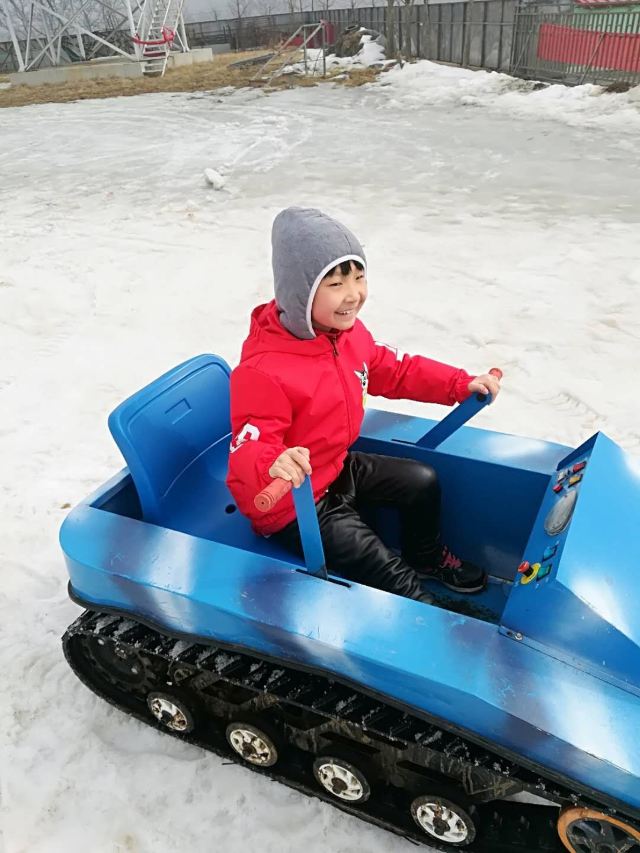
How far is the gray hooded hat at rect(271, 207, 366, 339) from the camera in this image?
5.77 ft

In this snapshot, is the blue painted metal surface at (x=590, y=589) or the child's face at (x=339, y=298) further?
the child's face at (x=339, y=298)

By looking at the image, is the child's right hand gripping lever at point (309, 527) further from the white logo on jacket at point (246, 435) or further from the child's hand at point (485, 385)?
the child's hand at point (485, 385)

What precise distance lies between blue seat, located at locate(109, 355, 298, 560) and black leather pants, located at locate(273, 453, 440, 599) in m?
0.18

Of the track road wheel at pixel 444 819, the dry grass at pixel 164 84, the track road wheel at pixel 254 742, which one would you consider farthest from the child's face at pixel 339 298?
the dry grass at pixel 164 84

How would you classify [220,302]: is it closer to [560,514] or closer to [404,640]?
[560,514]

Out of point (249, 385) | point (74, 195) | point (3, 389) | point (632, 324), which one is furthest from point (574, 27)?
point (249, 385)

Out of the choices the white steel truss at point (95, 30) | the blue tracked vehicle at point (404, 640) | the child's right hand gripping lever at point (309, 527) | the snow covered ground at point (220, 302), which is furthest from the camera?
the white steel truss at point (95, 30)

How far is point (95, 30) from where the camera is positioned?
1205 inches

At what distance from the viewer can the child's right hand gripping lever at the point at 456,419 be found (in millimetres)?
2092

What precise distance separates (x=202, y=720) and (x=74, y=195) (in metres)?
7.06

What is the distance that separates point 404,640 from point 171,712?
2.82 ft

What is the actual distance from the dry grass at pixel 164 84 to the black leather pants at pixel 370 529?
15538mm

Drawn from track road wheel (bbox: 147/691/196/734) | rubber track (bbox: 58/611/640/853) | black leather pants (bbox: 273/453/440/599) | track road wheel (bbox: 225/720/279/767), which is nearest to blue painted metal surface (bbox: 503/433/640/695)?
rubber track (bbox: 58/611/640/853)

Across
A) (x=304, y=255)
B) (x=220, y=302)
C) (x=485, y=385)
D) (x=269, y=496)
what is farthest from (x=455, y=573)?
(x=220, y=302)
